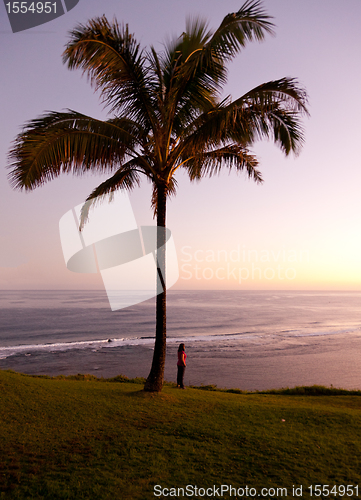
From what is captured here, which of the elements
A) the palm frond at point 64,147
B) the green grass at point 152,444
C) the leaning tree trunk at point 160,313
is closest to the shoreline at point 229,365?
the leaning tree trunk at point 160,313

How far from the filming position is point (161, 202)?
9.34m

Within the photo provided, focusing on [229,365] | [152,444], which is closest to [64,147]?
[152,444]

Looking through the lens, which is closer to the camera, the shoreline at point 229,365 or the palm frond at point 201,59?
the palm frond at point 201,59

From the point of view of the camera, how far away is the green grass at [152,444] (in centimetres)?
461

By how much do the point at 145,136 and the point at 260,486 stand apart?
8.14m

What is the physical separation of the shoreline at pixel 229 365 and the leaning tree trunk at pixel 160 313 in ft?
27.6

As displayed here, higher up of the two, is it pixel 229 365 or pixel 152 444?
pixel 152 444

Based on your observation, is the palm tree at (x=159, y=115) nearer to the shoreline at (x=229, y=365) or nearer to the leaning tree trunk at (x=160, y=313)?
the leaning tree trunk at (x=160, y=313)

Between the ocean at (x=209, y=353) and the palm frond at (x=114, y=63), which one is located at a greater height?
the palm frond at (x=114, y=63)

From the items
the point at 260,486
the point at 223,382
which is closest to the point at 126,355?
the point at 223,382

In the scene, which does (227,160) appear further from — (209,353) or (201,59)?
(209,353)

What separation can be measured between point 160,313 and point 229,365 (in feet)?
46.4

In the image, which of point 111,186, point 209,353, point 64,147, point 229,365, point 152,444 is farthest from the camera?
point 209,353

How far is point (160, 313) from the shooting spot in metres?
9.09
